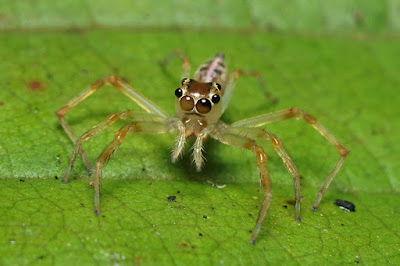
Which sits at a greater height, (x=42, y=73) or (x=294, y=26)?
(x=294, y=26)

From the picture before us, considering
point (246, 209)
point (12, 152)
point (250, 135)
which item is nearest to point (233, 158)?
point (250, 135)

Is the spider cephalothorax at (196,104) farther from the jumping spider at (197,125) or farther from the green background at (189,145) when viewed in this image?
the green background at (189,145)

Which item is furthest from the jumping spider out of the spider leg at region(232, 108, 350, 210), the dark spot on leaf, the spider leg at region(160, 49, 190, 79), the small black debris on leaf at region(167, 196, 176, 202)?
the spider leg at region(160, 49, 190, 79)

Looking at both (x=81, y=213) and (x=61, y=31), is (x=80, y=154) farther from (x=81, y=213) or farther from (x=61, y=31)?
(x=61, y=31)

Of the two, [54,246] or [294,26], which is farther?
[294,26]

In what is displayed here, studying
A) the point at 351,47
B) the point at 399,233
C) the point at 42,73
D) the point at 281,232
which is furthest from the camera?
the point at 351,47

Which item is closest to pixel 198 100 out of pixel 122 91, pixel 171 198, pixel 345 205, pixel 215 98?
pixel 215 98

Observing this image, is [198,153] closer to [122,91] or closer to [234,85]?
[122,91]
